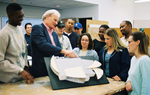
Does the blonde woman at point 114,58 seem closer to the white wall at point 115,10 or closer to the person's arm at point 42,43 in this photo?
the person's arm at point 42,43

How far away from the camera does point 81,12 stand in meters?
6.95

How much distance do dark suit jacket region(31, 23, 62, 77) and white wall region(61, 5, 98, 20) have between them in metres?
5.16

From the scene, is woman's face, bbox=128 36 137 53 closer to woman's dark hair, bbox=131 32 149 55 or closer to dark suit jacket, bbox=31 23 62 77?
woman's dark hair, bbox=131 32 149 55

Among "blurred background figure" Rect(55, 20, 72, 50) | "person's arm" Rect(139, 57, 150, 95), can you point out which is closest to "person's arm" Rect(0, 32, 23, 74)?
"person's arm" Rect(139, 57, 150, 95)

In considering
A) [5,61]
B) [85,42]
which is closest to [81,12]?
[85,42]

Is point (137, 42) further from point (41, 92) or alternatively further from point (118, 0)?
point (118, 0)

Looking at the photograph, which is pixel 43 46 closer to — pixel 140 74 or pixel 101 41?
pixel 140 74

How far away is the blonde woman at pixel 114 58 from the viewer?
1636 millimetres

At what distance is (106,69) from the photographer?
5.78 ft

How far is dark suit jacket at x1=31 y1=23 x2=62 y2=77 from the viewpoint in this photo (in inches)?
53.2

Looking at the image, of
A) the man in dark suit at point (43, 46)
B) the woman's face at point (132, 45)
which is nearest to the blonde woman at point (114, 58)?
the woman's face at point (132, 45)

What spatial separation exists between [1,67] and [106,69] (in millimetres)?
1161

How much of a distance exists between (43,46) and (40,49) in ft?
0.20

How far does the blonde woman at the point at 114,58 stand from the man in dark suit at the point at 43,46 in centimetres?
58
